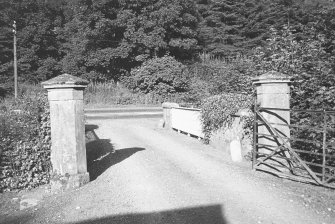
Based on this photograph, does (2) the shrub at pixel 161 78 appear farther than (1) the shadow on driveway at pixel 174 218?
Yes

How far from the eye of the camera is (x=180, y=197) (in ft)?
16.6

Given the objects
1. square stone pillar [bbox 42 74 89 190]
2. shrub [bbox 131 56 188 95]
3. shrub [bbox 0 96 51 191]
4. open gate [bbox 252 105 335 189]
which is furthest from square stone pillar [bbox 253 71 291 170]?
shrub [bbox 131 56 188 95]

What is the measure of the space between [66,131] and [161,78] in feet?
52.7

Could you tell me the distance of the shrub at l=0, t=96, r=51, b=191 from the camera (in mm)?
5656

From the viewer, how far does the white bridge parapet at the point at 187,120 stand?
34.0 ft

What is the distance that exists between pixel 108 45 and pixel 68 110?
74.2 ft

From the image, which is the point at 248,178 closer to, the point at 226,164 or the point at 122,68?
the point at 226,164

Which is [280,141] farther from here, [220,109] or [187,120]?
[187,120]

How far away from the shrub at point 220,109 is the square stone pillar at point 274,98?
1.19 m

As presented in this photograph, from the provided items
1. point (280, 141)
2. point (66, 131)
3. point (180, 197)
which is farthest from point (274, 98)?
point (66, 131)

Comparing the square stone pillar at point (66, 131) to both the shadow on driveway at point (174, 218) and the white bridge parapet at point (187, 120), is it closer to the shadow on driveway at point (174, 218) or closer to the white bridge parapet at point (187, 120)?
the shadow on driveway at point (174, 218)

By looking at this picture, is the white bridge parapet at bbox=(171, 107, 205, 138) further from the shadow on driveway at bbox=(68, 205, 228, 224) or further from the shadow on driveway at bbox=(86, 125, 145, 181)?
the shadow on driveway at bbox=(68, 205, 228, 224)

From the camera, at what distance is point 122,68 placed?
26719 mm

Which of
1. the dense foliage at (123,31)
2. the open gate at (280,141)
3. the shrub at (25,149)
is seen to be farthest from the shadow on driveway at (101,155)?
the dense foliage at (123,31)
